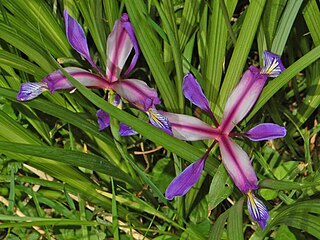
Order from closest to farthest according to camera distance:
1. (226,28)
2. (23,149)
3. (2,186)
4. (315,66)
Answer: (23,149), (226,28), (315,66), (2,186)

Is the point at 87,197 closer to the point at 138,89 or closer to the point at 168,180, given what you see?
the point at 168,180

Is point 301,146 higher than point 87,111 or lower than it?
lower

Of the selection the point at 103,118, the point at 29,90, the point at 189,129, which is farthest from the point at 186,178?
the point at 29,90

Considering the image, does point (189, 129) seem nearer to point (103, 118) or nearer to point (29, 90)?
point (103, 118)

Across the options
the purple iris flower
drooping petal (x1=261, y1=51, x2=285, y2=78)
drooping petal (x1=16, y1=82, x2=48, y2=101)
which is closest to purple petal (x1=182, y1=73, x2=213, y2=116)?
the purple iris flower

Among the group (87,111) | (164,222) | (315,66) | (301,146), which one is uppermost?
(315,66)

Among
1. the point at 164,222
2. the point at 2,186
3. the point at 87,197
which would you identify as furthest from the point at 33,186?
the point at 164,222
